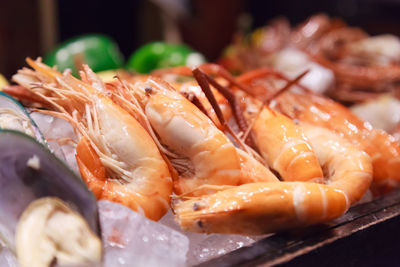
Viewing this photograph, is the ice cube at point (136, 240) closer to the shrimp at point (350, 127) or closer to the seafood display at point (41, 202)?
the seafood display at point (41, 202)

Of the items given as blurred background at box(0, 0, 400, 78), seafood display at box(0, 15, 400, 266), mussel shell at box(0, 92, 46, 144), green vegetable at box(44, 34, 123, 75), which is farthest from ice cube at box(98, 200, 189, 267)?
blurred background at box(0, 0, 400, 78)

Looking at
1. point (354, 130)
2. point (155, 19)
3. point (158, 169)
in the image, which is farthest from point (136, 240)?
point (155, 19)

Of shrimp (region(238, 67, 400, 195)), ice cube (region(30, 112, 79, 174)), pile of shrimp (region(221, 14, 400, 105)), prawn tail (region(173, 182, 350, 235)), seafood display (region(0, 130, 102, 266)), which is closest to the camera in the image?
seafood display (region(0, 130, 102, 266))

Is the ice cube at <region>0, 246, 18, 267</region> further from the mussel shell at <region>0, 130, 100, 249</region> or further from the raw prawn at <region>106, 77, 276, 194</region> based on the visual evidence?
the raw prawn at <region>106, 77, 276, 194</region>

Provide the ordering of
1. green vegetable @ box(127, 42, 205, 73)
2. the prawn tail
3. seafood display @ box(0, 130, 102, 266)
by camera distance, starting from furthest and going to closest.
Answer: green vegetable @ box(127, 42, 205, 73)
the prawn tail
seafood display @ box(0, 130, 102, 266)

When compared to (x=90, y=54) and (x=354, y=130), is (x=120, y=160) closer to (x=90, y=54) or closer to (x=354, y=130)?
(x=354, y=130)

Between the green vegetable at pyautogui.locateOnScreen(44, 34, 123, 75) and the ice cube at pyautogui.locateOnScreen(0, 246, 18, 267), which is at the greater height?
the ice cube at pyautogui.locateOnScreen(0, 246, 18, 267)

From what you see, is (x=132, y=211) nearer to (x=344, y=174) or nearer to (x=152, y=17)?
(x=344, y=174)

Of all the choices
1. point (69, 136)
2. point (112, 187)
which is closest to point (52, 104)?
point (69, 136)
